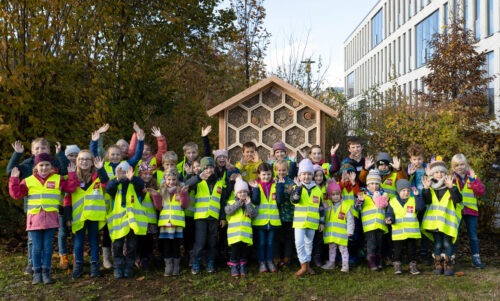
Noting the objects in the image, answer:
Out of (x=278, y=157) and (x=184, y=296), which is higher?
(x=278, y=157)

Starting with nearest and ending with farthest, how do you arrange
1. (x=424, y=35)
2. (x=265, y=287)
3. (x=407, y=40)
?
1. (x=265, y=287)
2. (x=424, y=35)
3. (x=407, y=40)

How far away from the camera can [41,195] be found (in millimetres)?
6109

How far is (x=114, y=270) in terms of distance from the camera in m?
6.41

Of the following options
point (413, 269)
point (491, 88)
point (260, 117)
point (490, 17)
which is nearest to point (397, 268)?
point (413, 269)

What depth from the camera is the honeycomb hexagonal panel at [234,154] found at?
898 centimetres

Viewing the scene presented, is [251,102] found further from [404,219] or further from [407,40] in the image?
[407,40]

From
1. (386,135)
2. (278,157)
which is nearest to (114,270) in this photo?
(278,157)

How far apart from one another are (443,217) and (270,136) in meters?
3.47

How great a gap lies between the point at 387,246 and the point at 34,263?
457 cm

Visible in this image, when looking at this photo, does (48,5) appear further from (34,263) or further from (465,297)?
(465,297)

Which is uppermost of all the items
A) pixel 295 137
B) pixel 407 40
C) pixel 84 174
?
pixel 407 40

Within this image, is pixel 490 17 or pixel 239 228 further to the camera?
pixel 490 17

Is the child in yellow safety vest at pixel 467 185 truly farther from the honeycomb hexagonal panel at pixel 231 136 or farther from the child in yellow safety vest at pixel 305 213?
the honeycomb hexagonal panel at pixel 231 136

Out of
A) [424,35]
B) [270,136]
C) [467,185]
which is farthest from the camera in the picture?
[424,35]
